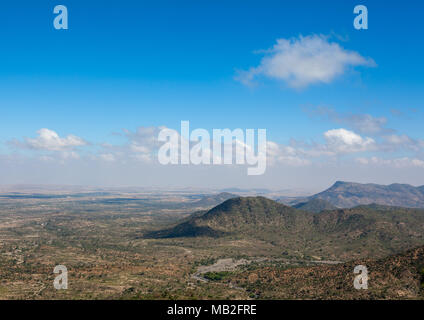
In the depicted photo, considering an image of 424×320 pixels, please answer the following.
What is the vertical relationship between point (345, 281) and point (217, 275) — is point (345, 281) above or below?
above

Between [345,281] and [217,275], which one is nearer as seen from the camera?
[345,281]

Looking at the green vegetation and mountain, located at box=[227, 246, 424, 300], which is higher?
mountain, located at box=[227, 246, 424, 300]

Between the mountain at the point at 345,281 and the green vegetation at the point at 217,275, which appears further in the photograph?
the green vegetation at the point at 217,275

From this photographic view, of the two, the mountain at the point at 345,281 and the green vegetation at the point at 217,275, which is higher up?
the mountain at the point at 345,281

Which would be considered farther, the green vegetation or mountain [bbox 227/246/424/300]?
the green vegetation
